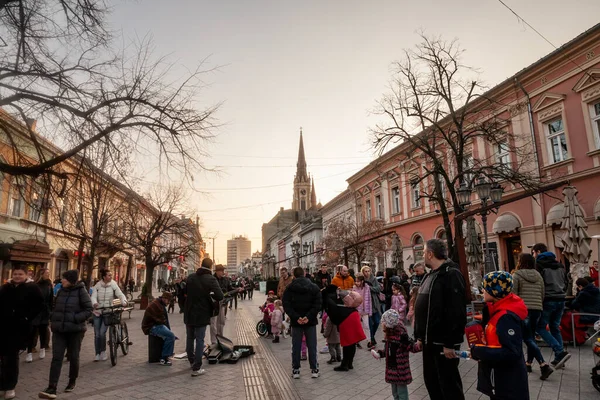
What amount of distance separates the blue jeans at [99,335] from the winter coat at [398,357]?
6731 millimetres

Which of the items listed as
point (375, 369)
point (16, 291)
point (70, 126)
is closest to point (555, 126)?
point (375, 369)

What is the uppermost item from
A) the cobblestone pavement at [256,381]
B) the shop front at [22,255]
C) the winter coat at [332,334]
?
the shop front at [22,255]

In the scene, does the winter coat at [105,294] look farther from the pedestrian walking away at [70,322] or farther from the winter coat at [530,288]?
the winter coat at [530,288]

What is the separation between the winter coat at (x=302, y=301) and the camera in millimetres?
6906

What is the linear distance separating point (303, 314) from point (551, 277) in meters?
4.75

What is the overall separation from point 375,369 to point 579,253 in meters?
7.24

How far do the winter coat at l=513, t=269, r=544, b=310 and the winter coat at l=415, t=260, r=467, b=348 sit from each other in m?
3.49

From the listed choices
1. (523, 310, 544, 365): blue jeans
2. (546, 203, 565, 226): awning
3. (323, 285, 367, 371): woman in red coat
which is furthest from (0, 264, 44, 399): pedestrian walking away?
(546, 203, 565, 226): awning

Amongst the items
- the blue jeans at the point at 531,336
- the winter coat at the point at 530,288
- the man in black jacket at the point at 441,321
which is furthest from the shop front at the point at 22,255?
the blue jeans at the point at 531,336

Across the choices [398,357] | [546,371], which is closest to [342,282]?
[546,371]

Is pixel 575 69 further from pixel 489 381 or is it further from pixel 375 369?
pixel 489 381

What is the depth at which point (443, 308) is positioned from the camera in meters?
3.74

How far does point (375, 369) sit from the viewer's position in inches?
279

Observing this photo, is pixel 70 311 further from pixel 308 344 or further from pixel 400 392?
pixel 400 392
